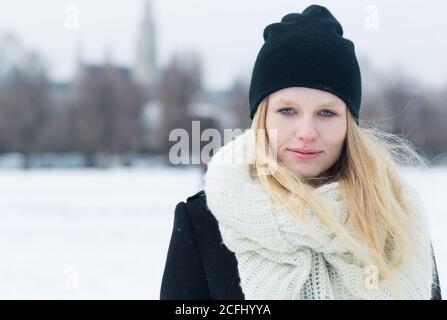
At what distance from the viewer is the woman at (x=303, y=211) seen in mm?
1713

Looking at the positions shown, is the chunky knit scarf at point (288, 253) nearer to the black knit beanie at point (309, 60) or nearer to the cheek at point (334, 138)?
the cheek at point (334, 138)

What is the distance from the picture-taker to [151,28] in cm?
11494

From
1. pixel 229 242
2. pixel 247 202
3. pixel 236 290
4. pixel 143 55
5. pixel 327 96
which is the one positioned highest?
pixel 327 96

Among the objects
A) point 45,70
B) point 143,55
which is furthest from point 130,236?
point 143,55

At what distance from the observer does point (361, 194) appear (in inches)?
70.2

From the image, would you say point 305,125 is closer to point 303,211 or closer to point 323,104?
point 323,104

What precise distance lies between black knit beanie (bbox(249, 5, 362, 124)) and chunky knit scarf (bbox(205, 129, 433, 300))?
0.90 feet

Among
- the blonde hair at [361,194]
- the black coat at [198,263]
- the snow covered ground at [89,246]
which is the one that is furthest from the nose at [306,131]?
the snow covered ground at [89,246]

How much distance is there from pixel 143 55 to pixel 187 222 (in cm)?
11212

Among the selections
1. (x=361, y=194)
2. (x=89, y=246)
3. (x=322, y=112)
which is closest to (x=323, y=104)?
(x=322, y=112)

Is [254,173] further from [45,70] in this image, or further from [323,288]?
[45,70]

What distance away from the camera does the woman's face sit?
5.72 ft

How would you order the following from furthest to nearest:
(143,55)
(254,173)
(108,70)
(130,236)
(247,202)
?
(143,55) → (108,70) → (130,236) → (254,173) → (247,202)

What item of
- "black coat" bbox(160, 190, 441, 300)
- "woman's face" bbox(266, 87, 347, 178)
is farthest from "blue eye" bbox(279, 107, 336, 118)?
"black coat" bbox(160, 190, 441, 300)
